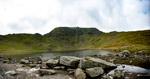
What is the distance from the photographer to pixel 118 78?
1539 centimetres

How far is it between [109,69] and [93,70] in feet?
18.5

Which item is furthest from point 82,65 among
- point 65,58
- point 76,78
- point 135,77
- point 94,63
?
point 135,77

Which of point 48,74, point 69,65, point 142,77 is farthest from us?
point 69,65

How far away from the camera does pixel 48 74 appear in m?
18.8

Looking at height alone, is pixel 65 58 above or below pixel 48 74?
above

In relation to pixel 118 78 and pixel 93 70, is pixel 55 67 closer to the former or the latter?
pixel 93 70

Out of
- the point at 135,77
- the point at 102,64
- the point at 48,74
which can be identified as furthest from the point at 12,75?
the point at 135,77

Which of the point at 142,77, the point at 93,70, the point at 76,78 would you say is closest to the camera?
the point at 142,77

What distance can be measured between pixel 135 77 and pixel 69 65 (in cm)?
1281

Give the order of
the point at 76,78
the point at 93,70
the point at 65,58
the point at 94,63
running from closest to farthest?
the point at 76,78
the point at 93,70
the point at 94,63
the point at 65,58

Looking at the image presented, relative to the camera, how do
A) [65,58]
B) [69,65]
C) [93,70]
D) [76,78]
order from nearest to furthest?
1. [76,78]
2. [93,70]
3. [69,65]
4. [65,58]

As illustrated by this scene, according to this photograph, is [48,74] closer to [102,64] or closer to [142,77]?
[102,64]

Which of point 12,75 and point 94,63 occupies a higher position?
point 94,63

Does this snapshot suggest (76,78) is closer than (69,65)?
Yes
